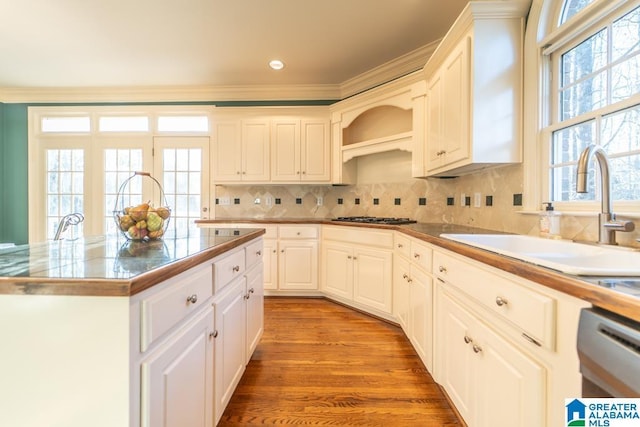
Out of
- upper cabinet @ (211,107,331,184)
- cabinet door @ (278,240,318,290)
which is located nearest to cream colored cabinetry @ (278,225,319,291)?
cabinet door @ (278,240,318,290)

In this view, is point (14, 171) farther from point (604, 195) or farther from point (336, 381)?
point (604, 195)

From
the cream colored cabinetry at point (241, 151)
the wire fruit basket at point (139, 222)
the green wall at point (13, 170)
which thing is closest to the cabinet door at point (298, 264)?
the cream colored cabinetry at point (241, 151)

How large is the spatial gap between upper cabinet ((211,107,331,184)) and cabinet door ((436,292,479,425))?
94.7 inches

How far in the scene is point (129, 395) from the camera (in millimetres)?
701

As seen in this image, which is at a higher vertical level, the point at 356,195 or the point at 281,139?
the point at 281,139

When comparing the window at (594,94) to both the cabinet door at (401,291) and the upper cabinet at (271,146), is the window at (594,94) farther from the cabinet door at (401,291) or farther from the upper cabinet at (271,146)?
the upper cabinet at (271,146)

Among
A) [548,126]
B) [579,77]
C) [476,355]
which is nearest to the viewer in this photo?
Answer: [476,355]

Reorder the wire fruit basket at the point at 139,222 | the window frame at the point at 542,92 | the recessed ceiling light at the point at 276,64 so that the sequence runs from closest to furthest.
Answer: the wire fruit basket at the point at 139,222 < the window frame at the point at 542,92 < the recessed ceiling light at the point at 276,64

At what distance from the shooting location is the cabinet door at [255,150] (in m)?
3.69

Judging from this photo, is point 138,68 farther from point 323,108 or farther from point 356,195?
point 356,195

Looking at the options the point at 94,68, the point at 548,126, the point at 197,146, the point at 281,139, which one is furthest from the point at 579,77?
the point at 94,68

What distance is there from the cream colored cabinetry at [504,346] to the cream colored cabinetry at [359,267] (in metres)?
1.10

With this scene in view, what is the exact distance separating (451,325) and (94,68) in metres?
4.42

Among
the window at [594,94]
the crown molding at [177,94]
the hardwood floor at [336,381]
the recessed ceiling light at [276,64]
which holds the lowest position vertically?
the hardwood floor at [336,381]
